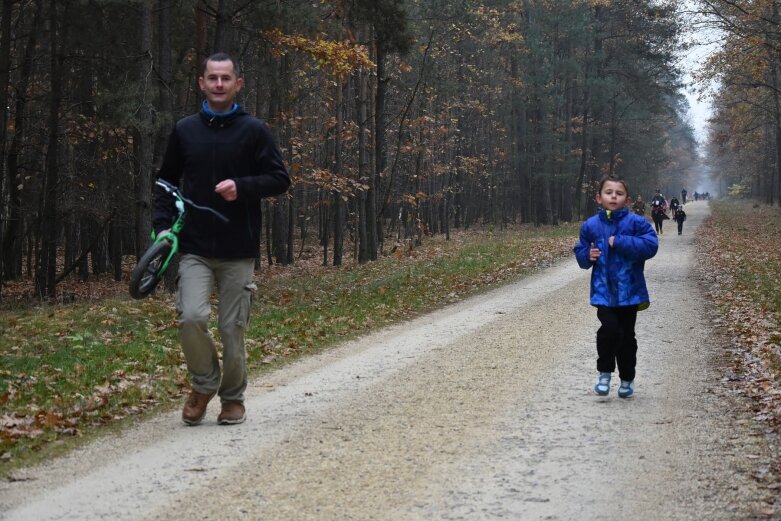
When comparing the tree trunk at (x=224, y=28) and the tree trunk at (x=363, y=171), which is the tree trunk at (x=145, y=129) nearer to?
the tree trunk at (x=224, y=28)

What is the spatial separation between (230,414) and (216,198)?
5.42 feet

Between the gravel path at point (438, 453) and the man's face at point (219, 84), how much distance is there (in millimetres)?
2378

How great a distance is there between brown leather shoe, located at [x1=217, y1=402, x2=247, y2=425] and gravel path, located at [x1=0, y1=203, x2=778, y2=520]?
12cm

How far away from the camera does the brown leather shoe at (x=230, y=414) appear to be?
632 centimetres

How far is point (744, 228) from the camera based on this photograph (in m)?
39.7

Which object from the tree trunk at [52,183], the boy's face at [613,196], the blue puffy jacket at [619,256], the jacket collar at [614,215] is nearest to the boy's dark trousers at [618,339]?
the blue puffy jacket at [619,256]

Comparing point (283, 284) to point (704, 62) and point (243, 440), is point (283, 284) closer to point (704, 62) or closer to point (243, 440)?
point (243, 440)

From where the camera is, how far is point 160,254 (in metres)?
5.69

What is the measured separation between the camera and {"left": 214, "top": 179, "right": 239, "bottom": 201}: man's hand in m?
5.69

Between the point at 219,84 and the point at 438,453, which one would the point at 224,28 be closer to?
the point at 219,84

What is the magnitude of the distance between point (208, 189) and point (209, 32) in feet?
55.1

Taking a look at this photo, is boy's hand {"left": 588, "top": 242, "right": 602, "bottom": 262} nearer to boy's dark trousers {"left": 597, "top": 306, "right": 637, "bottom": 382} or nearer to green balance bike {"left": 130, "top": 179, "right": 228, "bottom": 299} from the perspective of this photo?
boy's dark trousers {"left": 597, "top": 306, "right": 637, "bottom": 382}

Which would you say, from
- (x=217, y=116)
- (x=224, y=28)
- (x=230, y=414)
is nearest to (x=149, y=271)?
(x=217, y=116)

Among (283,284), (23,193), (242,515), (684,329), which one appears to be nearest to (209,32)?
(283,284)
